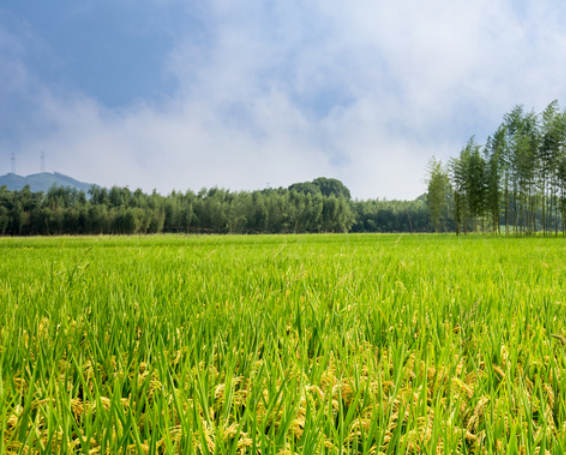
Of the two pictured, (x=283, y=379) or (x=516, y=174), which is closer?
(x=283, y=379)

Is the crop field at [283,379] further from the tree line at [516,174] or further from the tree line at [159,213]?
the tree line at [159,213]

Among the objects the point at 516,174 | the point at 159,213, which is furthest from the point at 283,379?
the point at 159,213

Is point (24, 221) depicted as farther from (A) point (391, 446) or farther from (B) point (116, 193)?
(A) point (391, 446)

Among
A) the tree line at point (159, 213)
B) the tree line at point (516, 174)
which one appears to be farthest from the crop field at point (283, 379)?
the tree line at point (159, 213)

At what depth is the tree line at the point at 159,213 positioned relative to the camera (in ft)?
260

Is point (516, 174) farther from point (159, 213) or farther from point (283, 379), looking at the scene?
point (159, 213)

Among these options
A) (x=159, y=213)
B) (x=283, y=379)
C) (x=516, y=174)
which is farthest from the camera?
(x=159, y=213)

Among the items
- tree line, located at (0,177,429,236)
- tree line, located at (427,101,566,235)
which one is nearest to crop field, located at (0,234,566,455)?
tree line, located at (427,101,566,235)

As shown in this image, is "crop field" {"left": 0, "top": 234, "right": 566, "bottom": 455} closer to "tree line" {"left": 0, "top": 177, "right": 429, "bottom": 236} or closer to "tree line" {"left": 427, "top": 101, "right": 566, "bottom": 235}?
"tree line" {"left": 427, "top": 101, "right": 566, "bottom": 235}

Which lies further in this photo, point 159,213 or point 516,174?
point 159,213

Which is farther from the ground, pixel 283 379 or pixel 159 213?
pixel 159 213

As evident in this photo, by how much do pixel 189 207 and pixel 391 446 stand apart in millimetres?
91762

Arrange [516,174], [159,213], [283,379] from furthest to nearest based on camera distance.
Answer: [159,213] < [516,174] < [283,379]

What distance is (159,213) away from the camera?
283 ft
